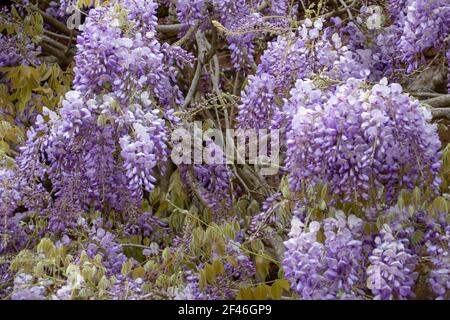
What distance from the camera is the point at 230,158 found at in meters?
4.27

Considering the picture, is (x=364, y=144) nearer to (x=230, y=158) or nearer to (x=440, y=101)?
(x=440, y=101)

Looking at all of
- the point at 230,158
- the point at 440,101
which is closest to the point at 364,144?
the point at 440,101

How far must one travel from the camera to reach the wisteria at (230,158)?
3.22m

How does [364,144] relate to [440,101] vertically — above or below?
below

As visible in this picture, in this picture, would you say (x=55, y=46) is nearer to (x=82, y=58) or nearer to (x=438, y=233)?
(x=82, y=58)

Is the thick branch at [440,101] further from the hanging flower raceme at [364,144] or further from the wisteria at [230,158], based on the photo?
the hanging flower raceme at [364,144]

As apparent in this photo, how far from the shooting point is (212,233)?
144 inches

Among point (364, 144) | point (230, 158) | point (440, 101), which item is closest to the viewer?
point (364, 144)

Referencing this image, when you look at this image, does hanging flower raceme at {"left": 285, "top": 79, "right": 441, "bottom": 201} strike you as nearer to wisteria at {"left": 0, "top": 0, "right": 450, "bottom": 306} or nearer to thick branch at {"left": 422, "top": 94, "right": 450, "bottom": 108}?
wisteria at {"left": 0, "top": 0, "right": 450, "bottom": 306}

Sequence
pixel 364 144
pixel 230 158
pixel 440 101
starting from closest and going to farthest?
pixel 364 144 → pixel 440 101 → pixel 230 158

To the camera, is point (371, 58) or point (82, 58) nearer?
point (82, 58)
